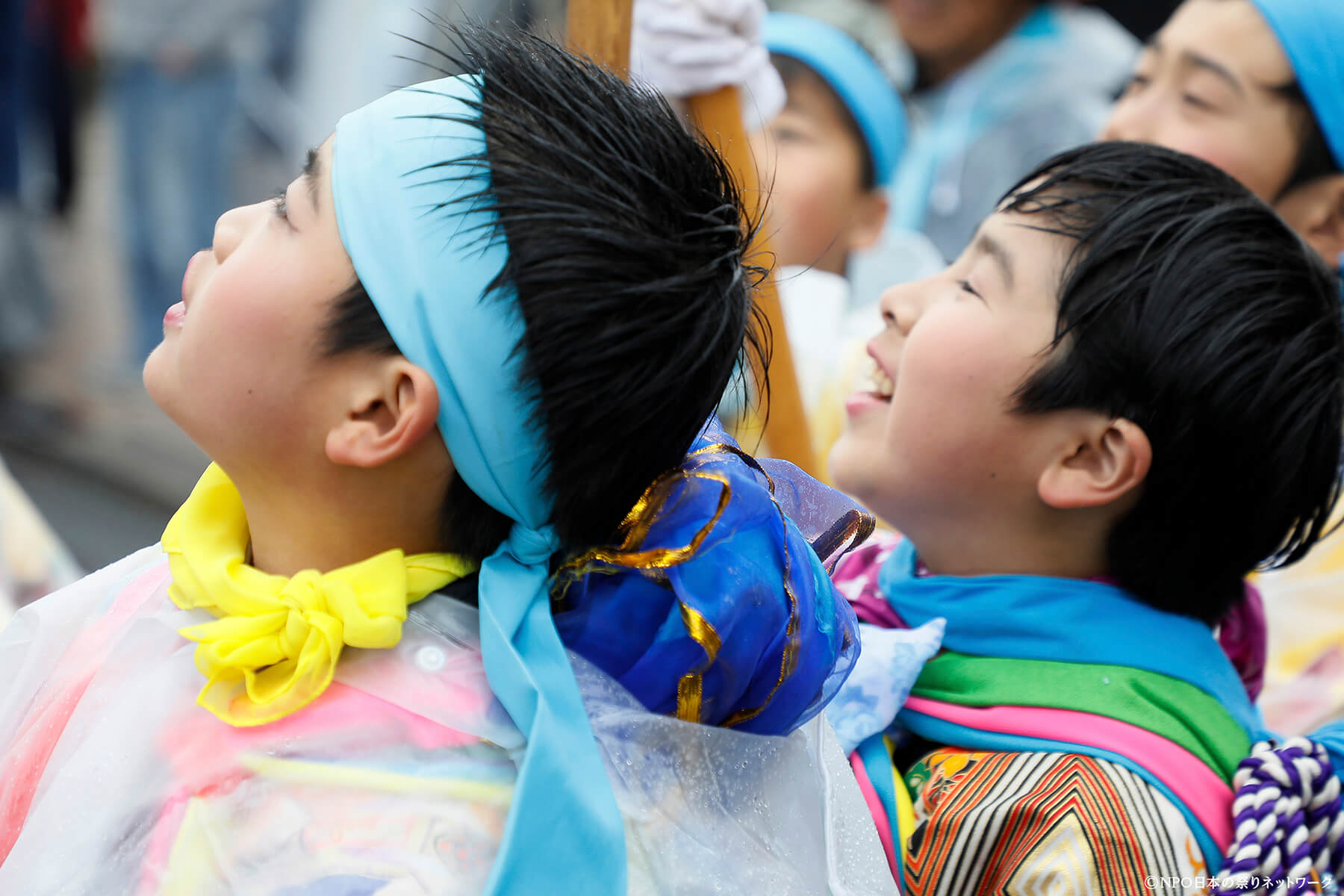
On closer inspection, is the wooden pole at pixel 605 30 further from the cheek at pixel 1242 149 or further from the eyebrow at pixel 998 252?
the cheek at pixel 1242 149

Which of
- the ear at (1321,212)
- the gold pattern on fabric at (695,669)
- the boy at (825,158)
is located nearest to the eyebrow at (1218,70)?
the ear at (1321,212)

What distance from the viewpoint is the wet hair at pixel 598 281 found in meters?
0.97

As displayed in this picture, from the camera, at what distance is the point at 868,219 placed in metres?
→ 3.12

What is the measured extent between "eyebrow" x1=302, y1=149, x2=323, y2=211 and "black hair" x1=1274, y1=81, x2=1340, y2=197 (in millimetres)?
1702

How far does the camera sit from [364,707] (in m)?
1.00

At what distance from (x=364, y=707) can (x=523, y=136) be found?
0.49 m

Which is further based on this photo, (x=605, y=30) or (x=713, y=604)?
(x=605, y=30)

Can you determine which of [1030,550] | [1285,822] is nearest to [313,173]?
[1030,550]

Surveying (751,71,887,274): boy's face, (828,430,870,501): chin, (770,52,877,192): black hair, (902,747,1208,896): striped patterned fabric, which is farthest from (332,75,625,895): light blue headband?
(770,52,877,192): black hair

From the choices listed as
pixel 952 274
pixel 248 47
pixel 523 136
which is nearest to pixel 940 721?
pixel 952 274

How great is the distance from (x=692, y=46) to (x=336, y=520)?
927 millimetres

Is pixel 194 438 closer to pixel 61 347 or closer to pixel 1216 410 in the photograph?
pixel 1216 410

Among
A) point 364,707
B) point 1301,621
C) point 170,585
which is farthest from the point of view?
point 1301,621

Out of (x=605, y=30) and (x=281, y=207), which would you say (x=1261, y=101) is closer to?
(x=605, y=30)
